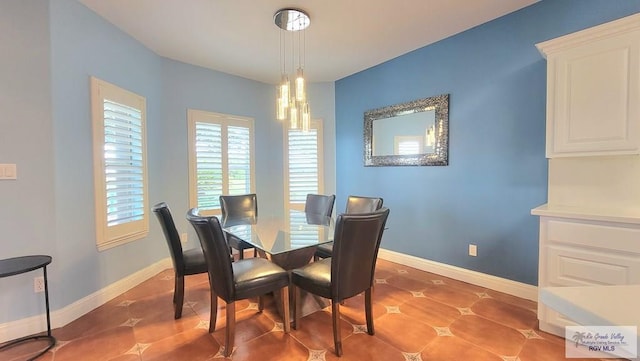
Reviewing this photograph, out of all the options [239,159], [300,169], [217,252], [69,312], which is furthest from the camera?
[300,169]

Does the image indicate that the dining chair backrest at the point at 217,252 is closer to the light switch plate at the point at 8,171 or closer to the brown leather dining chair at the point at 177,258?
the brown leather dining chair at the point at 177,258

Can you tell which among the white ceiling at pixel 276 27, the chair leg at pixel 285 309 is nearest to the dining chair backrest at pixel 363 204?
the chair leg at pixel 285 309

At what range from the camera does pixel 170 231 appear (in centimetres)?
217

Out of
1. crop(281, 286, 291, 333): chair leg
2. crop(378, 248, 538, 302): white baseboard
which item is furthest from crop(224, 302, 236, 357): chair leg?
crop(378, 248, 538, 302): white baseboard

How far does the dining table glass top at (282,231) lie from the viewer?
210 cm

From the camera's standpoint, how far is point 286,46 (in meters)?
3.16

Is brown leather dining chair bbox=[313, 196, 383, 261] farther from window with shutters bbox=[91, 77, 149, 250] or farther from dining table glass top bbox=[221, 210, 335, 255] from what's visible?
window with shutters bbox=[91, 77, 149, 250]

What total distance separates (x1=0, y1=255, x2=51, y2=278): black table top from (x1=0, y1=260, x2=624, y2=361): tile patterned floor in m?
0.58

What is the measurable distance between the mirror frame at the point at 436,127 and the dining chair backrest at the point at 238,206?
168cm

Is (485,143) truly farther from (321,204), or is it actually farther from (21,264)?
(21,264)

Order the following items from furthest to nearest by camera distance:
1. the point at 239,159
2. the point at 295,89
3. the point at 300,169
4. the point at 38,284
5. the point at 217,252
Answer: the point at 300,169, the point at 239,159, the point at 295,89, the point at 38,284, the point at 217,252

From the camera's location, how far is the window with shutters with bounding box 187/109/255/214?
3.68 meters

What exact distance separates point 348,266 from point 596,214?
1.65 m

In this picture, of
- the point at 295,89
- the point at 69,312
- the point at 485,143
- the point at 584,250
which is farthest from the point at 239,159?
the point at 584,250
